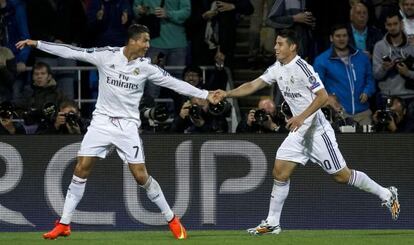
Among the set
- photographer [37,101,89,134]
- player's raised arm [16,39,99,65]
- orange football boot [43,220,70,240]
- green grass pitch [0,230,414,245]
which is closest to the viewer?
green grass pitch [0,230,414,245]

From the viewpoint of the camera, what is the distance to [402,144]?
17156mm

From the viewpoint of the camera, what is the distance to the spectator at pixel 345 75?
1834 cm

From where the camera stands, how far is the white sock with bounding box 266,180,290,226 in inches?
619

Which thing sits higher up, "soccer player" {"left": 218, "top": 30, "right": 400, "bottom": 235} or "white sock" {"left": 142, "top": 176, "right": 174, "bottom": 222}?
"soccer player" {"left": 218, "top": 30, "right": 400, "bottom": 235}

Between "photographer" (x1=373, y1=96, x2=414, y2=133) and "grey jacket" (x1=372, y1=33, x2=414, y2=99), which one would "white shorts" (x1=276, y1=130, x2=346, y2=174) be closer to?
"photographer" (x1=373, y1=96, x2=414, y2=133)

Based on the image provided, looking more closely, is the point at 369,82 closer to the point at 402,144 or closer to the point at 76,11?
the point at 402,144

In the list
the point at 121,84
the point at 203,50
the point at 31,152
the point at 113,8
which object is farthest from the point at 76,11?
the point at 121,84

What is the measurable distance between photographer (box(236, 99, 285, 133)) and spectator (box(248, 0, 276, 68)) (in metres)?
2.48

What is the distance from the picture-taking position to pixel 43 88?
18266mm

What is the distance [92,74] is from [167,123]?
2311 mm

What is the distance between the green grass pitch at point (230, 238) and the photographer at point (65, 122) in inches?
55.5

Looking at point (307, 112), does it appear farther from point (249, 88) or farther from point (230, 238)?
point (230, 238)

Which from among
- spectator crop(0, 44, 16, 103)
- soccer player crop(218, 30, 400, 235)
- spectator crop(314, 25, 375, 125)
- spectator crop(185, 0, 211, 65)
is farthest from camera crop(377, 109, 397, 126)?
spectator crop(0, 44, 16, 103)

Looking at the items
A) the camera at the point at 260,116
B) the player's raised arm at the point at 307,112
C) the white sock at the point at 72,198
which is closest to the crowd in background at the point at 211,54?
the camera at the point at 260,116
